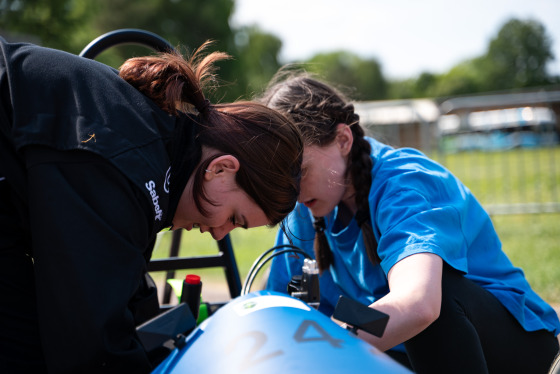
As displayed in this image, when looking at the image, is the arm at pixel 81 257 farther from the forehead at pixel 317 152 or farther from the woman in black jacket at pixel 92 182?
the forehead at pixel 317 152

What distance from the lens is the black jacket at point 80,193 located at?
94 centimetres

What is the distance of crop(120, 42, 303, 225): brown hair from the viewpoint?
1.23m

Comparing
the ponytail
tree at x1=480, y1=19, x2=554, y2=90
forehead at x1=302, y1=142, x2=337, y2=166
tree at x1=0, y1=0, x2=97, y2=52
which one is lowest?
tree at x1=480, y1=19, x2=554, y2=90

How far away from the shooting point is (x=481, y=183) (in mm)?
10852

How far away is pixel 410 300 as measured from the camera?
3.88ft

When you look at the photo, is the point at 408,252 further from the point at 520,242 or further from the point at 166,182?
the point at 520,242

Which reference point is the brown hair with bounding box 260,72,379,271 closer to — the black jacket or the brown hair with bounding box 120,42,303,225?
the brown hair with bounding box 120,42,303,225

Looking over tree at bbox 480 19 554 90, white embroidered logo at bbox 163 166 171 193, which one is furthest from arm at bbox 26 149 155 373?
tree at bbox 480 19 554 90

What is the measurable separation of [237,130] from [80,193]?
425 millimetres

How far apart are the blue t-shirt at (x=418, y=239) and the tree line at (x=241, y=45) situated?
53cm

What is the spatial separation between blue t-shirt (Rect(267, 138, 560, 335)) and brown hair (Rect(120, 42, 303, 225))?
29 centimetres

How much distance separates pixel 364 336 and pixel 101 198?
576 mm

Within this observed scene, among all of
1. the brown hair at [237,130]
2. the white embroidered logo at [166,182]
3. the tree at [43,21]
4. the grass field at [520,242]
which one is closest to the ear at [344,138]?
the brown hair at [237,130]

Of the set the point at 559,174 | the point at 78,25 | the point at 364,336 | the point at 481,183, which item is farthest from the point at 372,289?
the point at 78,25
